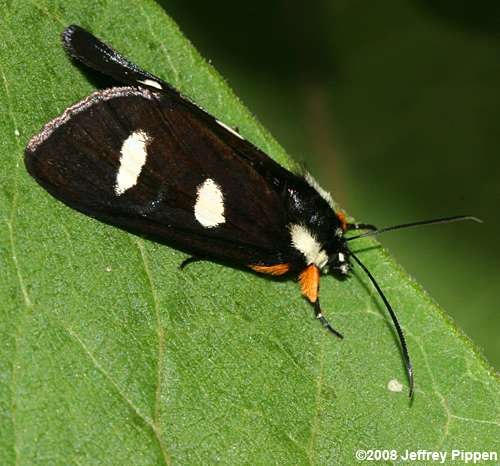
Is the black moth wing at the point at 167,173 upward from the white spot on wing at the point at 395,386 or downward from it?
upward

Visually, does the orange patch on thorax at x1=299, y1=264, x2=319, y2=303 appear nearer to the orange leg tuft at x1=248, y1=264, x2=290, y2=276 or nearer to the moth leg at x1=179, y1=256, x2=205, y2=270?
the orange leg tuft at x1=248, y1=264, x2=290, y2=276

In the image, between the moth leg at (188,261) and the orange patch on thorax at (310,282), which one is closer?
the moth leg at (188,261)

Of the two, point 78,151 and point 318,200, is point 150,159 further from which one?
point 318,200

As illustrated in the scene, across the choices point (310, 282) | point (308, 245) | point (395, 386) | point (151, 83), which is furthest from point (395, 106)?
point (395, 386)

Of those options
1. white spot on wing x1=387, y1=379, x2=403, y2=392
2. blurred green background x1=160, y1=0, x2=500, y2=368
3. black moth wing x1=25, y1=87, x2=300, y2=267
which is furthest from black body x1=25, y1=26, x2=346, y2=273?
blurred green background x1=160, y1=0, x2=500, y2=368

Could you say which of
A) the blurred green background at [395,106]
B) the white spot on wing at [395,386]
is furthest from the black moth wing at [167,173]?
the blurred green background at [395,106]

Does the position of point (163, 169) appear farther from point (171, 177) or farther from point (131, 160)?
point (131, 160)

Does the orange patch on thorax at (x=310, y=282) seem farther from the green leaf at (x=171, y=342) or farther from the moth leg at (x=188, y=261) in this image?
the moth leg at (x=188, y=261)

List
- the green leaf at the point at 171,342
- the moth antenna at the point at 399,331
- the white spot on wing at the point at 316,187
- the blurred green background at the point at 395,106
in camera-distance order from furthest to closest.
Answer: the blurred green background at the point at 395,106
the white spot on wing at the point at 316,187
the moth antenna at the point at 399,331
the green leaf at the point at 171,342
